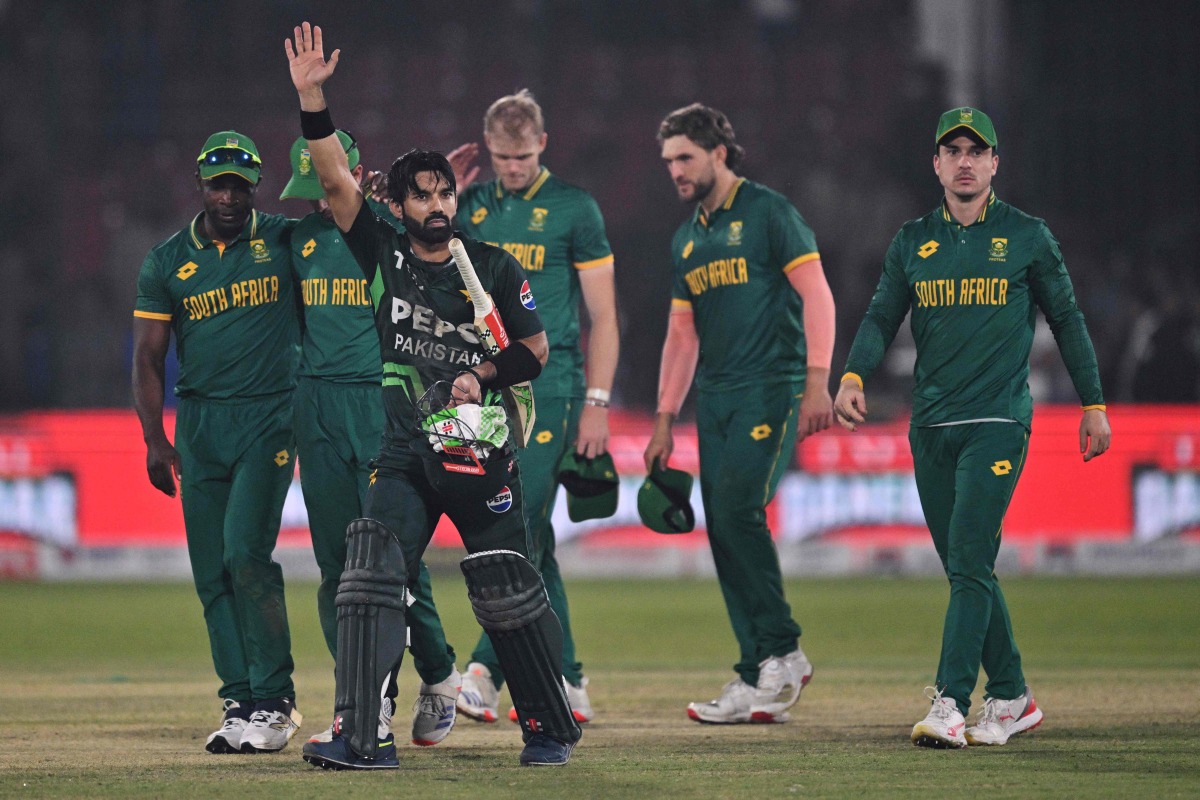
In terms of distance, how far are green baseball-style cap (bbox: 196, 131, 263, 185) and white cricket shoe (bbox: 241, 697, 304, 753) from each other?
186cm

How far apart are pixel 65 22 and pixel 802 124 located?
8922 millimetres

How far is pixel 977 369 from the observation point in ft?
18.2

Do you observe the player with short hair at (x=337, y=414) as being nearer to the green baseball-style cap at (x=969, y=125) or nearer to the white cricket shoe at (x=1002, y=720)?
the white cricket shoe at (x=1002, y=720)

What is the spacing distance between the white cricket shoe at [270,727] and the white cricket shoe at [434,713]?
1.42 ft

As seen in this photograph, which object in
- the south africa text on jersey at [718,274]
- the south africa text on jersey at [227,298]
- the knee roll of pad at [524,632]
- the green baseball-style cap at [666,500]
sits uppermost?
the south africa text on jersey at [718,274]

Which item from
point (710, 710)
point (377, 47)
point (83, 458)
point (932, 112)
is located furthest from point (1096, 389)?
point (377, 47)

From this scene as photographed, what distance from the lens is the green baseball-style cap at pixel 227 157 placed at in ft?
18.3

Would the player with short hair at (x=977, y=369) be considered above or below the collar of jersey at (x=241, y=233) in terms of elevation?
below

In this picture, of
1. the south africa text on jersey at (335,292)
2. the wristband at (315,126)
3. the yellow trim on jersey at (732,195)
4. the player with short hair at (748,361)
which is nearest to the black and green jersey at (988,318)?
the player with short hair at (748,361)

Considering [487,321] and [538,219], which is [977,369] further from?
[538,219]

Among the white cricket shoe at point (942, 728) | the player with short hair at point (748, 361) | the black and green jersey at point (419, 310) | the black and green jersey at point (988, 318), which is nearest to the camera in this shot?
the black and green jersey at point (419, 310)

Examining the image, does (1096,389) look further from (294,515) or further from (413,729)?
(294,515)

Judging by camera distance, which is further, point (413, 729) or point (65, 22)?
point (65, 22)

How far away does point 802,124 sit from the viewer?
18312 mm
